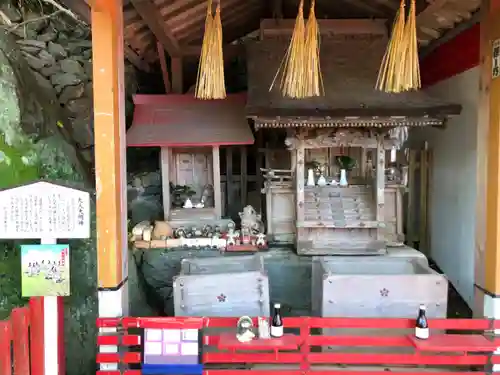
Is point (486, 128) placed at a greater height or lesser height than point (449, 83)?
lesser

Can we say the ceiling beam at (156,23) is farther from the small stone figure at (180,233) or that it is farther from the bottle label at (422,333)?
the bottle label at (422,333)

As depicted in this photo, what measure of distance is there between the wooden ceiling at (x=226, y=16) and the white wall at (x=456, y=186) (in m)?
0.82

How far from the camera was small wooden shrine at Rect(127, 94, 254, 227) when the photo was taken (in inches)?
239

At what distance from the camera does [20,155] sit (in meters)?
4.79

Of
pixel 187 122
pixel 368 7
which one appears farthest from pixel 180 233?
pixel 368 7

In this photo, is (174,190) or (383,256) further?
(174,190)

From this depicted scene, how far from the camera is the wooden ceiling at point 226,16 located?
5.34 metres

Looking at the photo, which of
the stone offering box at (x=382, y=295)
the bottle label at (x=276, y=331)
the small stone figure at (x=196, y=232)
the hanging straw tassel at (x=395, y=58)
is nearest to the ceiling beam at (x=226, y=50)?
the small stone figure at (x=196, y=232)

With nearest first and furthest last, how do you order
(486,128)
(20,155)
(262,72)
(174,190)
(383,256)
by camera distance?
(486,128) < (20,155) < (383,256) < (262,72) < (174,190)

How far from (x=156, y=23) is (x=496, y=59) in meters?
3.66

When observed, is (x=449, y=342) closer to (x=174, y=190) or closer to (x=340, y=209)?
(x=340, y=209)

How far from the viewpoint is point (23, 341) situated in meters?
3.51

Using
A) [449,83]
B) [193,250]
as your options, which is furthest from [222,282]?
[449,83]

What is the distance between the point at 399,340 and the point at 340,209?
2437 millimetres
